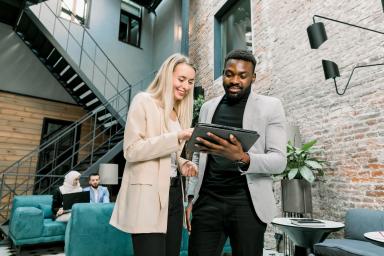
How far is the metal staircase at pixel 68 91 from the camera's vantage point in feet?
21.0

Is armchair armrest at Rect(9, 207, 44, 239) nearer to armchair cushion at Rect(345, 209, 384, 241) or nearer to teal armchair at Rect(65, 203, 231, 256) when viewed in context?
teal armchair at Rect(65, 203, 231, 256)

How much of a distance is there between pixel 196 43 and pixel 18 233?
5.93m

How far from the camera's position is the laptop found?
418 centimetres

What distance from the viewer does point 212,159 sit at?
58.4 inches

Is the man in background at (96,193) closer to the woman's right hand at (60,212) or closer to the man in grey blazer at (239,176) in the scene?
the woman's right hand at (60,212)

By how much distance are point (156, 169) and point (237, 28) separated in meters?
5.92

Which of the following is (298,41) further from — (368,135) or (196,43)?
(196,43)

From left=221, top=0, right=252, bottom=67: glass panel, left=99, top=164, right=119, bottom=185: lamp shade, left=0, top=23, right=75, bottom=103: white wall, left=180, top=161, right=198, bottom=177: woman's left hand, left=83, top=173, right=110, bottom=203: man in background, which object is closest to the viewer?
left=180, top=161, right=198, bottom=177: woman's left hand

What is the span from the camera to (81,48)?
317 inches

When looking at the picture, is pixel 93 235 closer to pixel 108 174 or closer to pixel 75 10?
pixel 108 174

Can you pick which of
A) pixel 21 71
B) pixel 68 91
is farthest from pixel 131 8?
pixel 21 71

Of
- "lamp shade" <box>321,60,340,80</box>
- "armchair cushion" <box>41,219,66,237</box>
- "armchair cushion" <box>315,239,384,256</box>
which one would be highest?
"lamp shade" <box>321,60,340,80</box>

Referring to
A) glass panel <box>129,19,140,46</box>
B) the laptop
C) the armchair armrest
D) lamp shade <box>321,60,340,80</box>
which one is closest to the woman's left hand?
lamp shade <box>321,60,340,80</box>

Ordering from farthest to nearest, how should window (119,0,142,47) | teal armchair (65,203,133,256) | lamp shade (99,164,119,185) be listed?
window (119,0,142,47) → lamp shade (99,164,119,185) → teal armchair (65,203,133,256)
